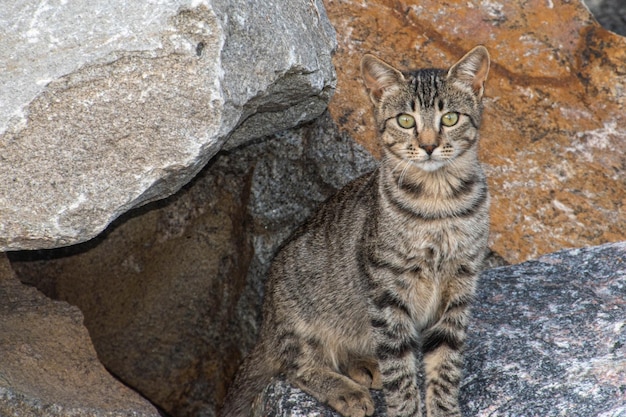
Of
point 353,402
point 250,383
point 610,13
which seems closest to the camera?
point 353,402

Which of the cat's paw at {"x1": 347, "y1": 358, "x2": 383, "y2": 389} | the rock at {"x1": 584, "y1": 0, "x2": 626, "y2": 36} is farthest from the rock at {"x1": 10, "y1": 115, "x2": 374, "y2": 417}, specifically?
the rock at {"x1": 584, "y1": 0, "x2": 626, "y2": 36}

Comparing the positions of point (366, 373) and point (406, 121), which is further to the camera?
point (366, 373)

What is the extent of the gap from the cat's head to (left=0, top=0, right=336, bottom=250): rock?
2.70 ft

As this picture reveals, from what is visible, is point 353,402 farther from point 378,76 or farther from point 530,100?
point 530,100

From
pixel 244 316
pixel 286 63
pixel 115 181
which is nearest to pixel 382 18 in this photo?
pixel 286 63

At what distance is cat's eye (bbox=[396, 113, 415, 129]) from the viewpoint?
13.8 feet

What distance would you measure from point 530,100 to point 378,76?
4.96 ft

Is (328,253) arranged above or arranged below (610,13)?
above

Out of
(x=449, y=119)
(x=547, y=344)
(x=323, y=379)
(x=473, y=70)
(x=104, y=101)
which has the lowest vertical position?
(x=323, y=379)

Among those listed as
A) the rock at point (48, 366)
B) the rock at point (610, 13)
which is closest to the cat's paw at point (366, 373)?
the rock at point (48, 366)

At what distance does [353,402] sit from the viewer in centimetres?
429

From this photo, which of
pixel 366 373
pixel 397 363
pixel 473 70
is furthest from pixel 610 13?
pixel 397 363

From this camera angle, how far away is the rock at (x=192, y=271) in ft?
18.4

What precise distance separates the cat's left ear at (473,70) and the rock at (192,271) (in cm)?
140
